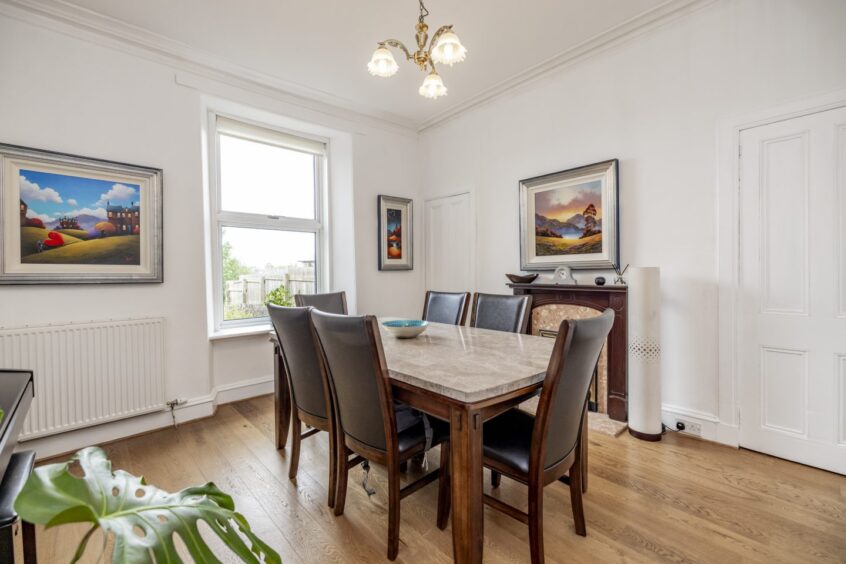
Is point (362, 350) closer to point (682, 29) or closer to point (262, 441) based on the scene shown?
point (262, 441)

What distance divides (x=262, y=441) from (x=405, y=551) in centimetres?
143

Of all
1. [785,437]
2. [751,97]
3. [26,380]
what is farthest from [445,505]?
[751,97]

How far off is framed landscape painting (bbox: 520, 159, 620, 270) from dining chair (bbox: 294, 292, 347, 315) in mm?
1644

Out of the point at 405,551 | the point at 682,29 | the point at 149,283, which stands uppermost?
the point at 682,29

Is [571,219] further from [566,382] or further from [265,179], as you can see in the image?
[265,179]

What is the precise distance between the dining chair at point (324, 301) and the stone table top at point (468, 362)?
882mm

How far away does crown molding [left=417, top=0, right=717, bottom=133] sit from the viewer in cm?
253

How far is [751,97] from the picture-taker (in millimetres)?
2307

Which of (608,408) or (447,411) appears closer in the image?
(447,411)

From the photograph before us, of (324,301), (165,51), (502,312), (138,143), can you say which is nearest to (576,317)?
(502,312)

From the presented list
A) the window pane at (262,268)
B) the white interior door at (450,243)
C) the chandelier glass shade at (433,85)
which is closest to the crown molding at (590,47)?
the white interior door at (450,243)

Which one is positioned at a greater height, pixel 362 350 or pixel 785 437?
pixel 362 350

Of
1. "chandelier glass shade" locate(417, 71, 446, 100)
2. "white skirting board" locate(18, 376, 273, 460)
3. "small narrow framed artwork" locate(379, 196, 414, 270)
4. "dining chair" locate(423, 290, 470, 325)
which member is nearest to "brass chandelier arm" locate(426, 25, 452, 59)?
"chandelier glass shade" locate(417, 71, 446, 100)

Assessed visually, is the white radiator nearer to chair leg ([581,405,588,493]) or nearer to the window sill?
the window sill
